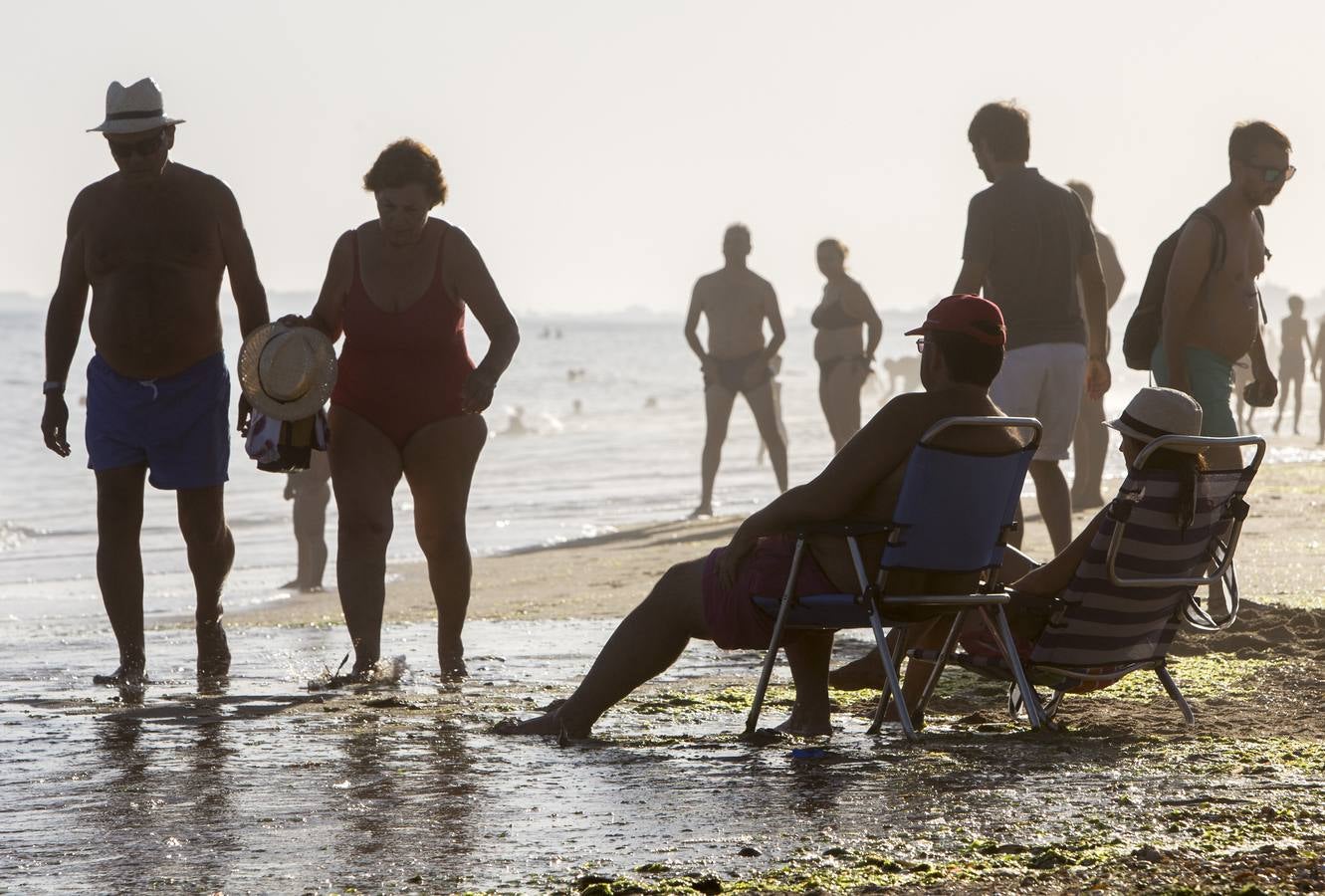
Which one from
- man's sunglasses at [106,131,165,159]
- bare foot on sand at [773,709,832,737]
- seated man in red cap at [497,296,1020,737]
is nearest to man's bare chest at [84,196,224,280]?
man's sunglasses at [106,131,165,159]

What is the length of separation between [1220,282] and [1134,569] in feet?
7.01

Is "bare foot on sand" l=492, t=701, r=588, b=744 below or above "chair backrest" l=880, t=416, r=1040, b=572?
below

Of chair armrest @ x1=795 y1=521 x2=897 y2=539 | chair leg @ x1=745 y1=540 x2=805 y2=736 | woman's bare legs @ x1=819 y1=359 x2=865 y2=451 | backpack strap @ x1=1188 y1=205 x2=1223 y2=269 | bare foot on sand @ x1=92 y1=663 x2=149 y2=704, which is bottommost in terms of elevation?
bare foot on sand @ x1=92 y1=663 x2=149 y2=704

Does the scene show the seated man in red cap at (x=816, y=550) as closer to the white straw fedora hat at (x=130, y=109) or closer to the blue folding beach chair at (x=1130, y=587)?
the blue folding beach chair at (x=1130, y=587)

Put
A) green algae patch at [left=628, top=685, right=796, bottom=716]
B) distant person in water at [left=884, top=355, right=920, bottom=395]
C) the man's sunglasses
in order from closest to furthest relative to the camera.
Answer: green algae patch at [left=628, top=685, right=796, bottom=716]
the man's sunglasses
distant person in water at [left=884, top=355, right=920, bottom=395]

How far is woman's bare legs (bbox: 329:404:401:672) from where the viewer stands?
257 inches

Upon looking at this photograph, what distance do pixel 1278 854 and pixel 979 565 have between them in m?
1.40

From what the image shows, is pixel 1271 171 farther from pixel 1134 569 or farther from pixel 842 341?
pixel 842 341

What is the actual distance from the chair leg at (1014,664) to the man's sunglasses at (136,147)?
3.25 metres

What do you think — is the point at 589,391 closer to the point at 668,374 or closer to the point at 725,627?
the point at 668,374

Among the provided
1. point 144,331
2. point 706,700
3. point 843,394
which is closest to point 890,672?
point 706,700

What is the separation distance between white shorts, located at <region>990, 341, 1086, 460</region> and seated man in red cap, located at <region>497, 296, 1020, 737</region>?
239 centimetres

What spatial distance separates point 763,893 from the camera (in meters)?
3.49

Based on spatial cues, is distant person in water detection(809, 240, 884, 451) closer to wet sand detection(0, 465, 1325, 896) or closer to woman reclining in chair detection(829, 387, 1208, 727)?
wet sand detection(0, 465, 1325, 896)
